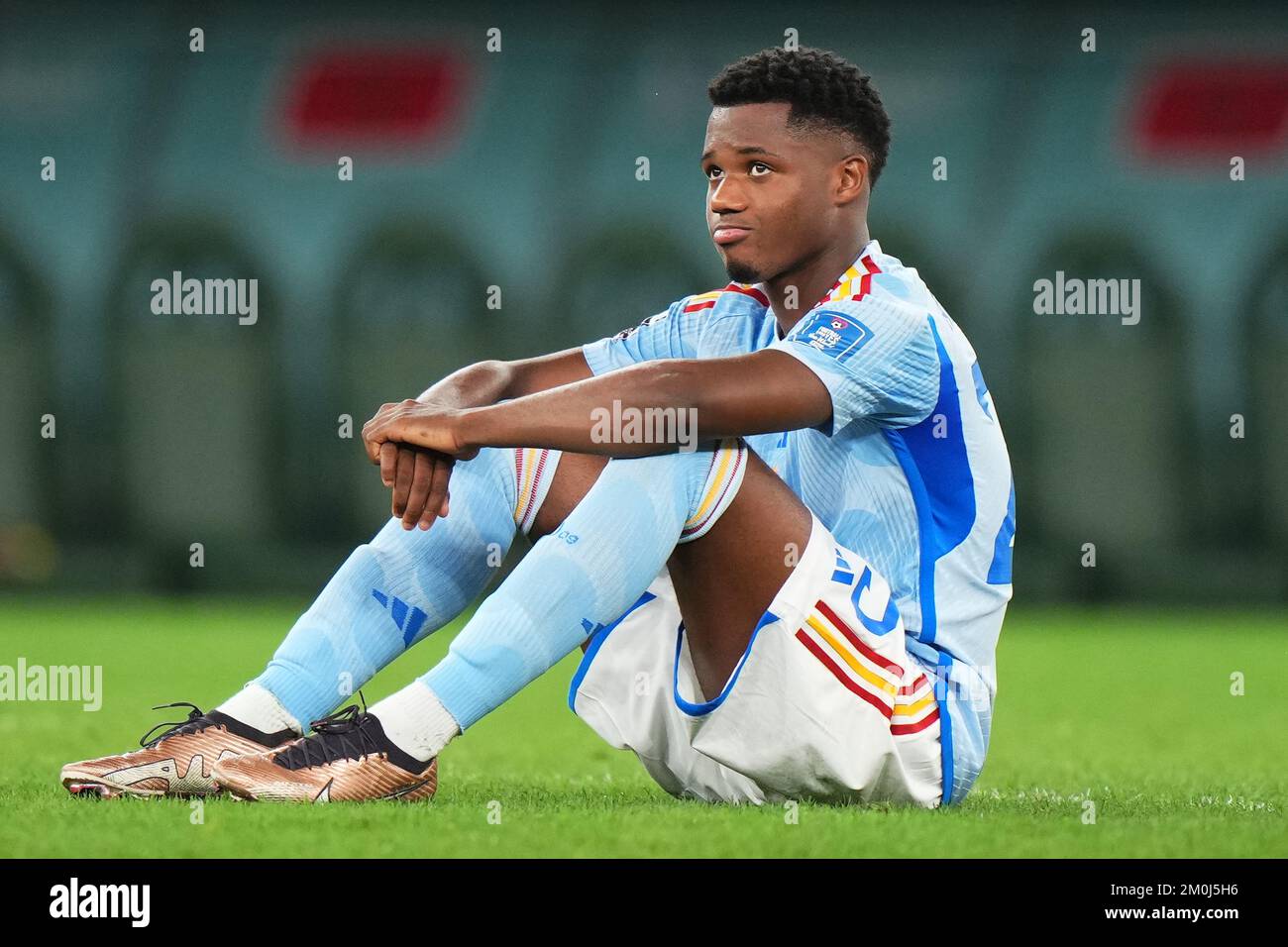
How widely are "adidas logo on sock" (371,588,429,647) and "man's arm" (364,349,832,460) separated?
30 cm

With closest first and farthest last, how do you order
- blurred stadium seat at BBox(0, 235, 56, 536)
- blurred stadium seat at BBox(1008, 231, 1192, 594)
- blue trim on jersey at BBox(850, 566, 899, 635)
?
1. blue trim on jersey at BBox(850, 566, 899, 635)
2. blurred stadium seat at BBox(0, 235, 56, 536)
3. blurred stadium seat at BBox(1008, 231, 1192, 594)

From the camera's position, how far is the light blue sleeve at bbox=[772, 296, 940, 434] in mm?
2537

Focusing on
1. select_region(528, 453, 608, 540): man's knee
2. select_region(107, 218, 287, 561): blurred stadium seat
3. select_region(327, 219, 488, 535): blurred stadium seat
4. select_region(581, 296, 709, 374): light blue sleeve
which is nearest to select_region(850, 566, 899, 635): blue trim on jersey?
select_region(528, 453, 608, 540): man's knee

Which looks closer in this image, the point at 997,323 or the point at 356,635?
the point at 356,635

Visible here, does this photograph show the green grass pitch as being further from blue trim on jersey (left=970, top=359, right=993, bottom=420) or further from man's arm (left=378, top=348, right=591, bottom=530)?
blue trim on jersey (left=970, top=359, right=993, bottom=420)

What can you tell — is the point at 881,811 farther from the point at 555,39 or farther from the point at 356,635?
the point at 555,39

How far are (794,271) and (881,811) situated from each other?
0.90 m

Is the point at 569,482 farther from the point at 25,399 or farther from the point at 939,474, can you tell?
the point at 25,399

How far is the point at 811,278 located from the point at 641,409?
587 millimetres

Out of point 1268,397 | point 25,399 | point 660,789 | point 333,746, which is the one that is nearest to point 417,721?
point 333,746

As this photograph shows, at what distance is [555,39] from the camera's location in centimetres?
1103

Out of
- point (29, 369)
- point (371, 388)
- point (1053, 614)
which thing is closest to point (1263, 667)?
point (1053, 614)

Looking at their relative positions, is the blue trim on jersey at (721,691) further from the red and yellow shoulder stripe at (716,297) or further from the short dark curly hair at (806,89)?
the short dark curly hair at (806,89)

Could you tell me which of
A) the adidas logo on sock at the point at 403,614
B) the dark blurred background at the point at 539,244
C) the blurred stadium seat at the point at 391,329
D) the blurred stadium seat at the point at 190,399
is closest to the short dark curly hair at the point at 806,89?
the adidas logo on sock at the point at 403,614
